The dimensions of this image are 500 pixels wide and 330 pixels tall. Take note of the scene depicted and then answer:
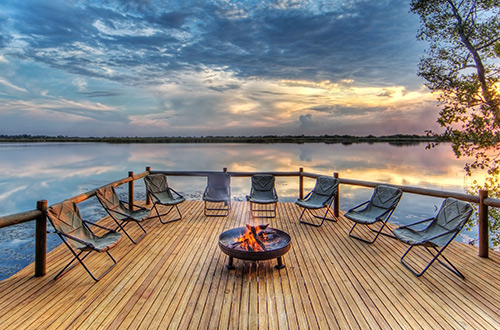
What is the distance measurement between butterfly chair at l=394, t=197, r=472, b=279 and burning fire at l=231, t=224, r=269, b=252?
1791 millimetres

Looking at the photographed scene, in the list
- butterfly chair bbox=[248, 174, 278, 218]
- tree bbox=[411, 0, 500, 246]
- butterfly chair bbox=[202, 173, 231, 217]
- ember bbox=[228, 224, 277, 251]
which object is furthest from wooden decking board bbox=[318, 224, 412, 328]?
tree bbox=[411, 0, 500, 246]

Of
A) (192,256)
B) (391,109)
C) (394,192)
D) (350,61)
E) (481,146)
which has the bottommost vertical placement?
(192,256)

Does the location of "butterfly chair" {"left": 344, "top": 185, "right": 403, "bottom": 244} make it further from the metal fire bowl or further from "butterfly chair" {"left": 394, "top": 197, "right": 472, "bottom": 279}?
the metal fire bowl

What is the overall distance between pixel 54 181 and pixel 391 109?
69.6ft

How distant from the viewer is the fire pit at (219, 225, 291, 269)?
298 centimetres

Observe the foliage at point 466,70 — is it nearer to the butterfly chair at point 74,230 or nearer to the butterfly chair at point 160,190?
the butterfly chair at point 160,190

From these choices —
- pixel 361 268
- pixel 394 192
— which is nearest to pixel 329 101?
pixel 394 192

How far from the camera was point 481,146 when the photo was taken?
6461 millimetres

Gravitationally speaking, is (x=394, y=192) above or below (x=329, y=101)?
below

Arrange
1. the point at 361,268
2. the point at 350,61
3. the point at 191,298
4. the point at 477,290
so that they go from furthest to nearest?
the point at 350,61, the point at 361,268, the point at 477,290, the point at 191,298

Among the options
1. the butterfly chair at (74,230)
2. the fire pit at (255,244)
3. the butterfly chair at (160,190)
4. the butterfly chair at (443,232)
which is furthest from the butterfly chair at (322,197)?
the butterfly chair at (74,230)

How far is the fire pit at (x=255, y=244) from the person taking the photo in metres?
2.98

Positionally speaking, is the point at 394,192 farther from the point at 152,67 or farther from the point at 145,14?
the point at 152,67

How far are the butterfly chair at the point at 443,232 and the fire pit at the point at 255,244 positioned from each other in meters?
1.59
